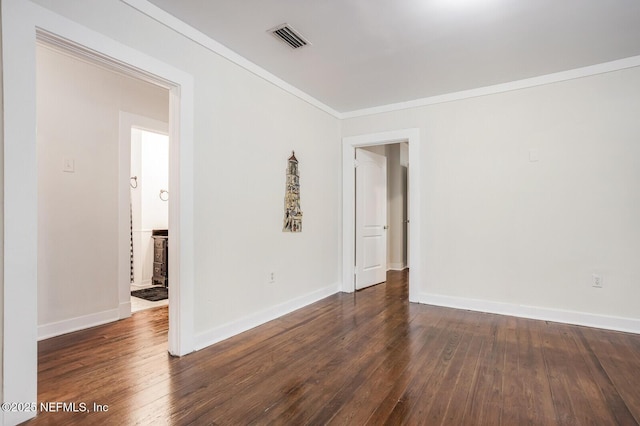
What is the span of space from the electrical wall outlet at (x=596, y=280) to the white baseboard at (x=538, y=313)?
0.98 feet

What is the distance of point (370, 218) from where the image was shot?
506 cm

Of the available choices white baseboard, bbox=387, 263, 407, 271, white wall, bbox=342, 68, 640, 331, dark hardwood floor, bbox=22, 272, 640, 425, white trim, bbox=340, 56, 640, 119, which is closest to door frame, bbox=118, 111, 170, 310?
dark hardwood floor, bbox=22, 272, 640, 425

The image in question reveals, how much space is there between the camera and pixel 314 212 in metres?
4.23

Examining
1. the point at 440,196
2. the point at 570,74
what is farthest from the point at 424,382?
the point at 570,74

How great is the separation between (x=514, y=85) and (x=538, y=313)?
2.51 meters

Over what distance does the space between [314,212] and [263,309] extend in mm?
1425

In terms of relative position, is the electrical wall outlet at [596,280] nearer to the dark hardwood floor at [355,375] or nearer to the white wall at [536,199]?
the white wall at [536,199]

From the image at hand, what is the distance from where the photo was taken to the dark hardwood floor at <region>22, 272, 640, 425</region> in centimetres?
181

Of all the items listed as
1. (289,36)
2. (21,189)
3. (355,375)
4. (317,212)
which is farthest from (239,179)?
(355,375)

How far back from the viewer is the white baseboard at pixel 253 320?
8.97 ft

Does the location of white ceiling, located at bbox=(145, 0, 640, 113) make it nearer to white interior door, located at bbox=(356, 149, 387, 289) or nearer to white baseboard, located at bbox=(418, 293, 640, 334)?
white interior door, located at bbox=(356, 149, 387, 289)

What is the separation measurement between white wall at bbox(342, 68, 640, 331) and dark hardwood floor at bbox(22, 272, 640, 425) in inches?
17.1

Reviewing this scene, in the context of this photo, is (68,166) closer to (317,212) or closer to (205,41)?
(205,41)

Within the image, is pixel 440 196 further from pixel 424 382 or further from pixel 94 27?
pixel 94 27
